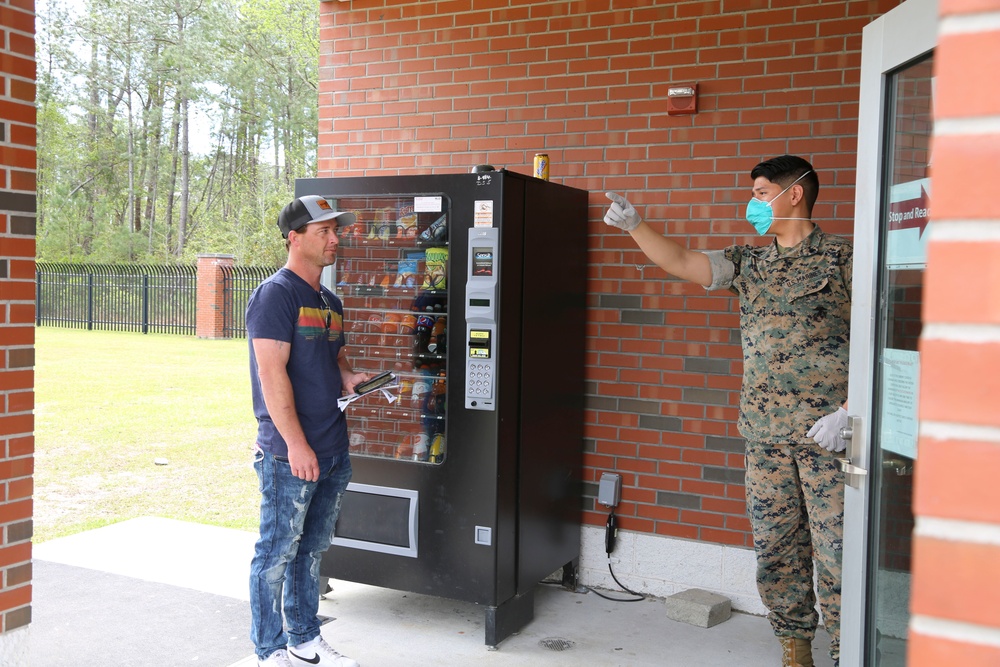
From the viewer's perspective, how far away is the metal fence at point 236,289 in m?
18.1

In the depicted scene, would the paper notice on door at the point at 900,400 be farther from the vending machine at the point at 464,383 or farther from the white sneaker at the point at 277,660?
the white sneaker at the point at 277,660

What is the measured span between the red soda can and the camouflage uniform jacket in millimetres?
1302

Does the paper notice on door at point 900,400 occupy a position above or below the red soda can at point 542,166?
below

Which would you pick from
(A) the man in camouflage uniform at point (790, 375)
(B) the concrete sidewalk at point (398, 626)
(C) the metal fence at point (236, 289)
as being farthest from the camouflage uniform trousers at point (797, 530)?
(C) the metal fence at point (236, 289)

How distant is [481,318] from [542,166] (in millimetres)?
975

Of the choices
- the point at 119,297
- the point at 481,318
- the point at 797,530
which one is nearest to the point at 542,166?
the point at 481,318

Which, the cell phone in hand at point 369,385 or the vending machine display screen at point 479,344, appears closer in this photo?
the cell phone in hand at point 369,385

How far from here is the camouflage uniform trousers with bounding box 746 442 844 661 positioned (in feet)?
10.2

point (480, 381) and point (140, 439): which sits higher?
point (480, 381)

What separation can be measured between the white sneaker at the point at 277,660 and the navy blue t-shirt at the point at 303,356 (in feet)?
2.48

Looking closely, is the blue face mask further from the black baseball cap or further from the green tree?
the green tree

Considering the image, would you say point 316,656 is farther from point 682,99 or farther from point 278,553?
point 682,99

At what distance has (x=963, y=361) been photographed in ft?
2.16

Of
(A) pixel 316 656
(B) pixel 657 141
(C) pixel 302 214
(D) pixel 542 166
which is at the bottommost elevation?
(A) pixel 316 656
